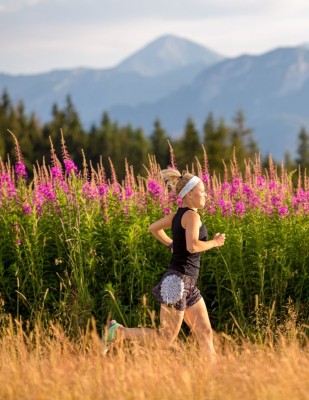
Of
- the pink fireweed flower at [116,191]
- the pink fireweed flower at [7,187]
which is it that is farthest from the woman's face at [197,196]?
the pink fireweed flower at [7,187]

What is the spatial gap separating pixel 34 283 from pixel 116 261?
3.37 ft

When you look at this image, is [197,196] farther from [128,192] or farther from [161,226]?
[128,192]

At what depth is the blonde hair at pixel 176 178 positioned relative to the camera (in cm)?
816

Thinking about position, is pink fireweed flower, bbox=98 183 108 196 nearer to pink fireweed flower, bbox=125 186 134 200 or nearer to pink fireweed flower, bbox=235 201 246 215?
pink fireweed flower, bbox=125 186 134 200

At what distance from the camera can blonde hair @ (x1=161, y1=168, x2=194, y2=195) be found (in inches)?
321

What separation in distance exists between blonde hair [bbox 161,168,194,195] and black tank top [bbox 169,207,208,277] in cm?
23

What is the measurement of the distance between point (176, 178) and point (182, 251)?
2.47ft

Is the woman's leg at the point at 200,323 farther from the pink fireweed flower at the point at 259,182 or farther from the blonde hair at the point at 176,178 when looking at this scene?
the pink fireweed flower at the point at 259,182

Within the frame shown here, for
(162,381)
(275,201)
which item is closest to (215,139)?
(275,201)

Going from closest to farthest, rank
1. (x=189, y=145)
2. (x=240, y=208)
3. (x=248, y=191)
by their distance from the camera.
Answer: (x=240, y=208) → (x=248, y=191) → (x=189, y=145)

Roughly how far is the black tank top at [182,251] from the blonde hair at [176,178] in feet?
0.75

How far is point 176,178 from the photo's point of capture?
8.38 m

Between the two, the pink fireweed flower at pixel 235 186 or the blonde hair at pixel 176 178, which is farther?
the pink fireweed flower at pixel 235 186

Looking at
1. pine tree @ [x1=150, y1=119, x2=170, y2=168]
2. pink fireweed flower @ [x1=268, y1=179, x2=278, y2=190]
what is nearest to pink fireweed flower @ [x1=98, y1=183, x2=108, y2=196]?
pink fireweed flower @ [x1=268, y1=179, x2=278, y2=190]
